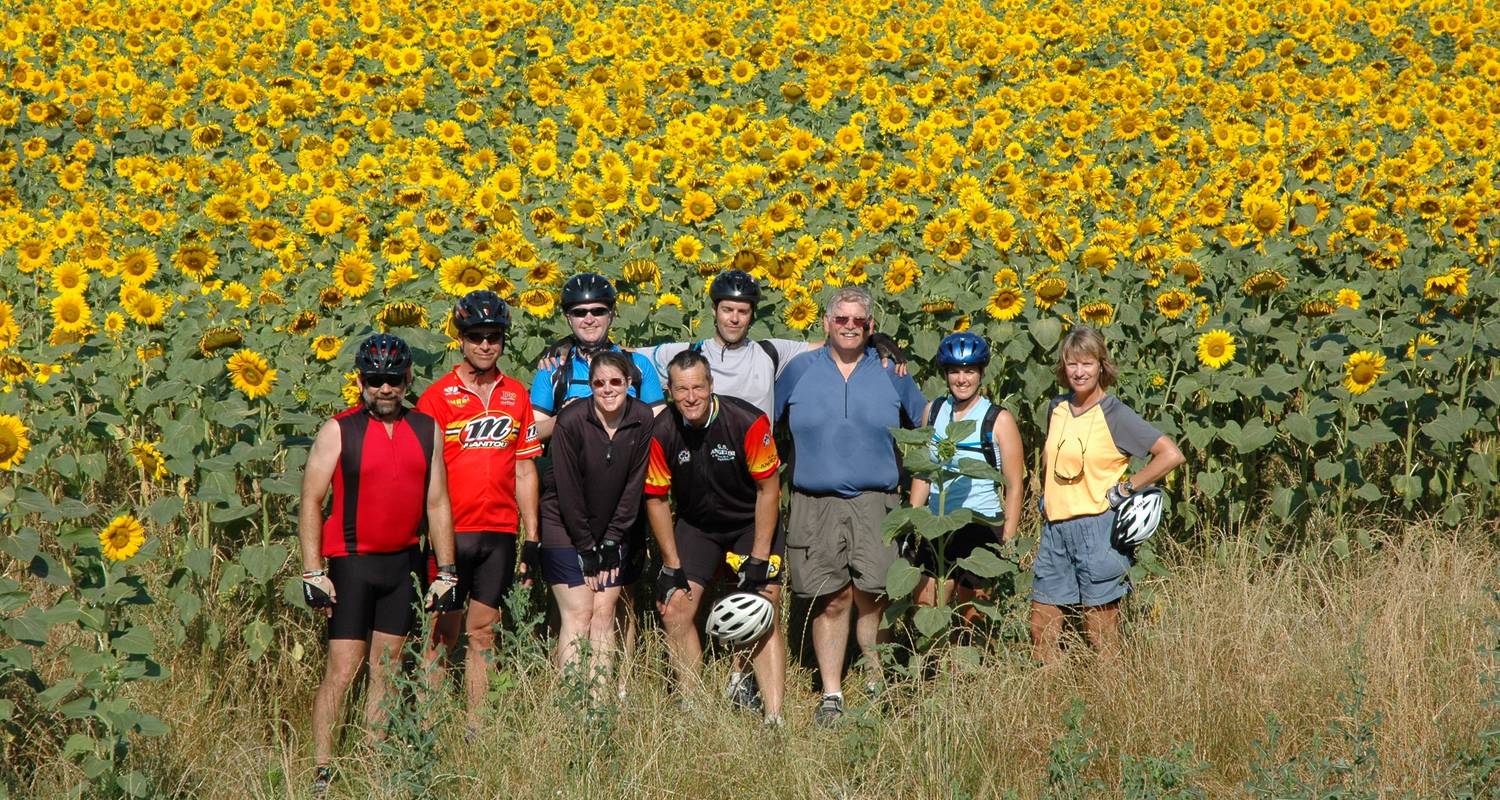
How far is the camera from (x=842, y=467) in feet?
21.5

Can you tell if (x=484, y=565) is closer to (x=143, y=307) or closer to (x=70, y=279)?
(x=143, y=307)

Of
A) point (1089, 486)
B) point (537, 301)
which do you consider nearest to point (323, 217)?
point (537, 301)

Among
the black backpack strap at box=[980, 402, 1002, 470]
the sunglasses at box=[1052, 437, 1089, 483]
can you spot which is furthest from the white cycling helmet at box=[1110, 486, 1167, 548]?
the black backpack strap at box=[980, 402, 1002, 470]

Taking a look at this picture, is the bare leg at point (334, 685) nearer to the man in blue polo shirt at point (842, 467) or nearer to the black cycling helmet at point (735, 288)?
the man in blue polo shirt at point (842, 467)

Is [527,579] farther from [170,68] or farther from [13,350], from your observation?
[170,68]

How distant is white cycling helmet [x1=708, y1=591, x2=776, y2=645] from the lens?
6.20m

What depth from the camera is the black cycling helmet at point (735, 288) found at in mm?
6574

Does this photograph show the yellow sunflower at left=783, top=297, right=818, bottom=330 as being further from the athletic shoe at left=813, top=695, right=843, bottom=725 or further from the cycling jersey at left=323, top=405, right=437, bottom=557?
the cycling jersey at left=323, top=405, right=437, bottom=557

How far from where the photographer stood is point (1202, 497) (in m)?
7.67

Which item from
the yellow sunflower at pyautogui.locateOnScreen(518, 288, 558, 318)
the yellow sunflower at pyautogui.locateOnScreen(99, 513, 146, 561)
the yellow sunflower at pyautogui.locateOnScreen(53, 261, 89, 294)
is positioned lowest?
the yellow sunflower at pyautogui.locateOnScreen(99, 513, 146, 561)

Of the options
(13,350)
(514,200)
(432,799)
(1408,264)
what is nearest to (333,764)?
(432,799)

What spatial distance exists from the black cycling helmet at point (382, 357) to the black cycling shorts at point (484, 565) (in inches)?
31.2

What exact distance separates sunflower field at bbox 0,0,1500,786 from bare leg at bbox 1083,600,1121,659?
4.14 ft

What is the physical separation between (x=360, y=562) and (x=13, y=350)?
2.16 meters
